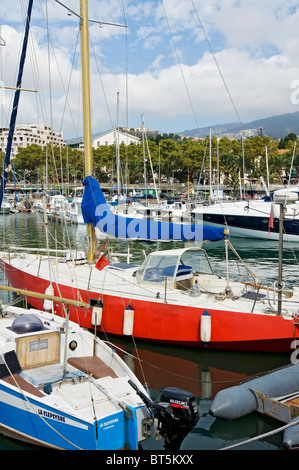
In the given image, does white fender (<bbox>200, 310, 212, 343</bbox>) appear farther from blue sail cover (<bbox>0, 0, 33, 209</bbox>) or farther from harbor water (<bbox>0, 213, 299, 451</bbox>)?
blue sail cover (<bbox>0, 0, 33, 209</bbox>)

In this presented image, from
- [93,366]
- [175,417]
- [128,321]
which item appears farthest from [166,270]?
[175,417]

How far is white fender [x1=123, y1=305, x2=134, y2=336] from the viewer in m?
11.6

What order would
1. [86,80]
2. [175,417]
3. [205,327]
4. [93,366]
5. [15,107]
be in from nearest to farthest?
1. [175,417]
2. [93,366]
3. [205,327]
4. [15,107]
5. [86,80]

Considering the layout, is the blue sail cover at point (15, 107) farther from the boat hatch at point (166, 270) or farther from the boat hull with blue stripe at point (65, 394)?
the boat hull with blue stripe at point (65, 394)

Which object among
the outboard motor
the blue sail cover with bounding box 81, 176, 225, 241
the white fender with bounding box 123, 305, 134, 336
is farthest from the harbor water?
the blue sail cover with bounding box 81, 176, 225, 241

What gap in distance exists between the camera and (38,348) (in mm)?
8562

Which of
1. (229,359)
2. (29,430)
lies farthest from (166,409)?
(229,359)

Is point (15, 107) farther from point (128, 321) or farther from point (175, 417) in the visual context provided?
point (175, 417)

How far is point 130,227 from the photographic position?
Answer: 1352cm

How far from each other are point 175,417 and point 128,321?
5.12 metres

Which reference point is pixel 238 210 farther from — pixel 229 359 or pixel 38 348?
pixel 38 348

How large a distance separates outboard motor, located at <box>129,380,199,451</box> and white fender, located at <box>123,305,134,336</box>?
4829 millimetres

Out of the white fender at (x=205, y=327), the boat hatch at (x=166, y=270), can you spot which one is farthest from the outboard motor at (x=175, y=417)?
the boat hatch at (x=166, y=270)
